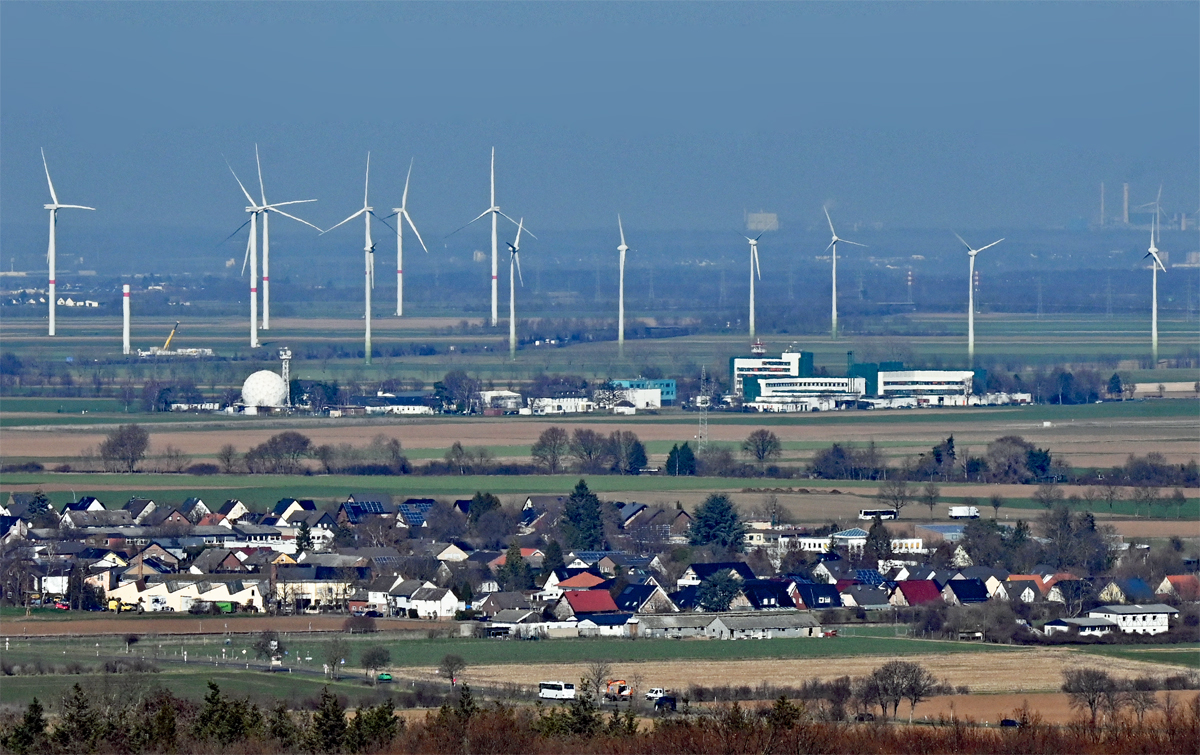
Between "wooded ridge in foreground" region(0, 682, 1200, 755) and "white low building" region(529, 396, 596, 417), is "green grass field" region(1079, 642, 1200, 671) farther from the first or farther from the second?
"white low building" region(529, 396, 596, 417)

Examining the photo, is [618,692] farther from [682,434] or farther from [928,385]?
[928,385]

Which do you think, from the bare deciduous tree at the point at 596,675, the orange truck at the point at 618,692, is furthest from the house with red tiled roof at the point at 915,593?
the orange truck at the point at 618,692

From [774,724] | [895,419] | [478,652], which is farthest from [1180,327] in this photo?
[774,724]

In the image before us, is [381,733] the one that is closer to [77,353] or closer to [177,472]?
[177,472]

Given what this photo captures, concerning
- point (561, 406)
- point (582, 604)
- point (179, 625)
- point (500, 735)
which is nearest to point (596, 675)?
point (582, 604)

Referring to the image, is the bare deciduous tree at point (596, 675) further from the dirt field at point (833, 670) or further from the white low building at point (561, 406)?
the white low building at point (561, 406)
